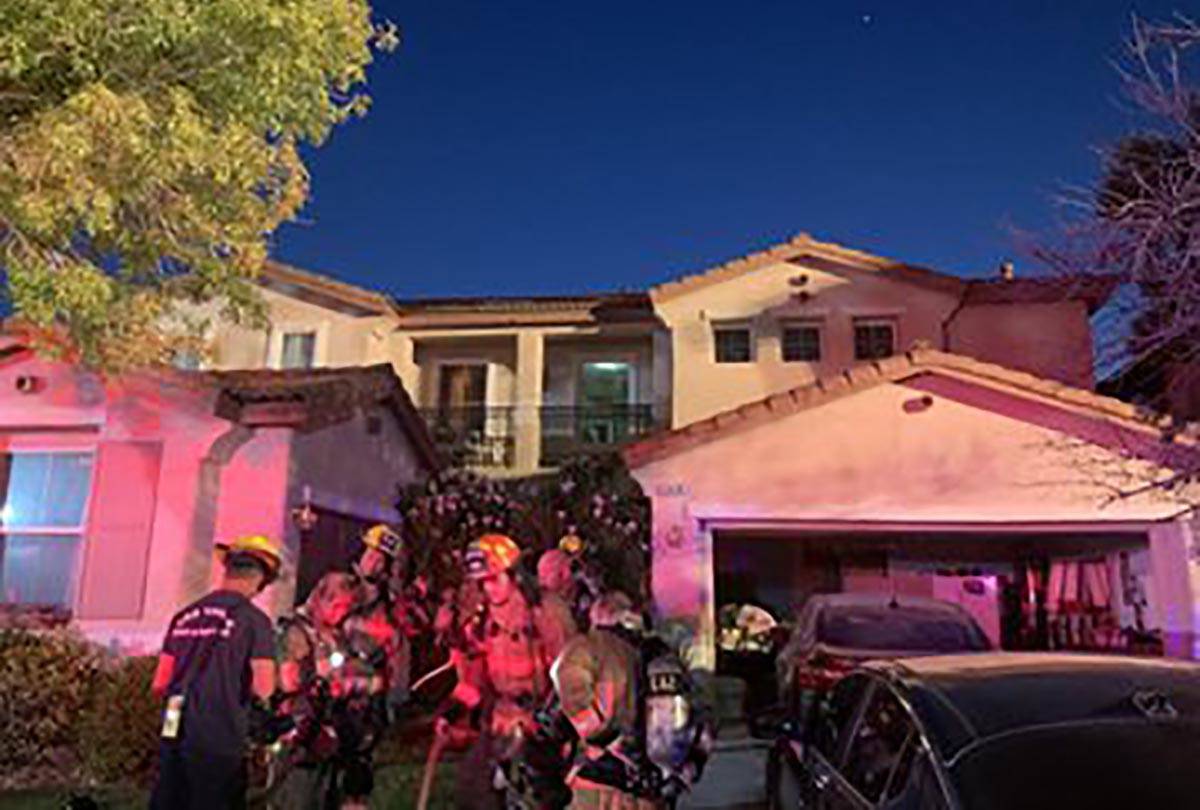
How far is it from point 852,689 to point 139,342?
24.6ft

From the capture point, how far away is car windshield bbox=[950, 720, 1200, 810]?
2.61 m

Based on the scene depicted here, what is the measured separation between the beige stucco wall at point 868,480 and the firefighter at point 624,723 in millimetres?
7671

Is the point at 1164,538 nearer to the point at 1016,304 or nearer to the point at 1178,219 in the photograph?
the point at 1178,219

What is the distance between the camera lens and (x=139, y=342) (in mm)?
8984

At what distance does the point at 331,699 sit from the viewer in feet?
19.8

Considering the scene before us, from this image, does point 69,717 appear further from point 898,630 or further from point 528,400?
point 528,400

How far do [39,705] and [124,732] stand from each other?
1.01m

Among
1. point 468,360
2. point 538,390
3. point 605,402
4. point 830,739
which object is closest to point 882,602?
point 830,739

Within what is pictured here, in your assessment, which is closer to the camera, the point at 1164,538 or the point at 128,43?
the point at 128,43

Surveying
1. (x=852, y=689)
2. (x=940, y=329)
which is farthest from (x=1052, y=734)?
(x=940, y=329)

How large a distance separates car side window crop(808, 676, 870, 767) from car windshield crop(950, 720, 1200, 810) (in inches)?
48.4

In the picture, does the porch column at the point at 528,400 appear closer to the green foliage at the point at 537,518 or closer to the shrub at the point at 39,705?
the green foliage at the point at 537,518

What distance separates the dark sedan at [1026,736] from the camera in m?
2.65

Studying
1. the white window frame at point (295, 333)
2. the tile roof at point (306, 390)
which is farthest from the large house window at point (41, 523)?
the white window frame at point (295, 333)
